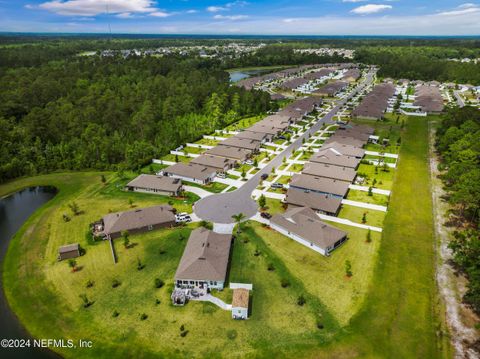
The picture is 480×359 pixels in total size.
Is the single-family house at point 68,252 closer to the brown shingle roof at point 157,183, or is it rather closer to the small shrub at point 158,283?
the small shrub at point 158,283

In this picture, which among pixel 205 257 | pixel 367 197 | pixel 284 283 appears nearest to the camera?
pixel 284 283

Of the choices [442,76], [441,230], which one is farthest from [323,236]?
[442,76]

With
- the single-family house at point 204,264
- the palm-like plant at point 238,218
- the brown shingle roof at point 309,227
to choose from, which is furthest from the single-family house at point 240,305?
the palm-like plant at point 238,218

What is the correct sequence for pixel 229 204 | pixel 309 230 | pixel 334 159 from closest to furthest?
pixel 309 230, pixel 229 204, pixel 334 159

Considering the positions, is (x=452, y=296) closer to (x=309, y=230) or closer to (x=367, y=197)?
(x=309, y=230)

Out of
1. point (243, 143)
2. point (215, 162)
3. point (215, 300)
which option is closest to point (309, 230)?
point (215, 300)

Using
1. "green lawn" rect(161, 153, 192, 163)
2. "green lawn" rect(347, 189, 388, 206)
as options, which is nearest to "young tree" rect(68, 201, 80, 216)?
"green lawn" rect(161, 153, 192, 163)

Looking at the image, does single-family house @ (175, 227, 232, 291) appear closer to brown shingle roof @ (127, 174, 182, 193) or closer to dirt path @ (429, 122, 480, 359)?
brown shingle roof @ (127, 174, 182, 193)
